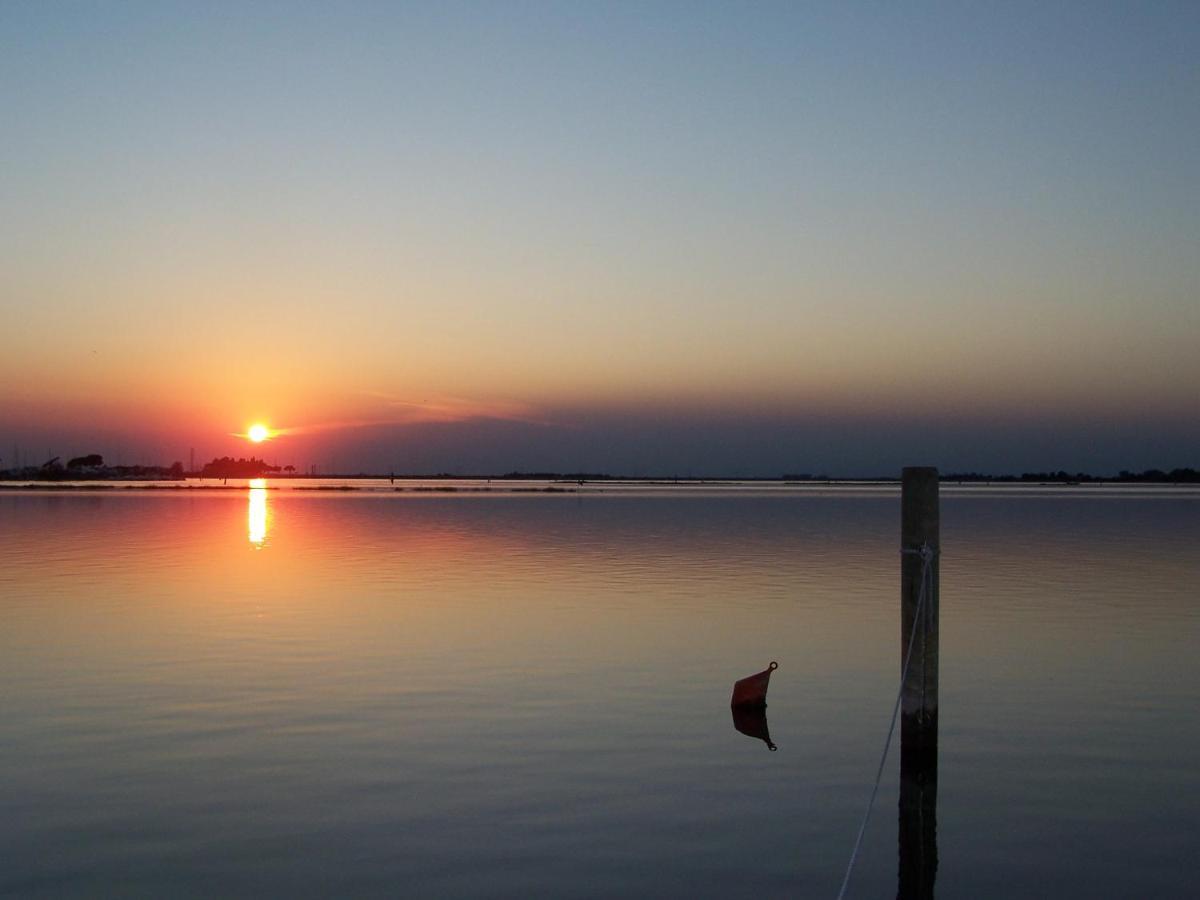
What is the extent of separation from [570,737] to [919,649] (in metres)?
5.07

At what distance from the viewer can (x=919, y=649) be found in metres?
13.5

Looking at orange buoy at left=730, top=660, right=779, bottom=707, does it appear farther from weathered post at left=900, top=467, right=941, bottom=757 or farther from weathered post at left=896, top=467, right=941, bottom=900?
weathered post at left=900, top=467, right=941, bottom=757

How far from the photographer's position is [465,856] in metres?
11.4

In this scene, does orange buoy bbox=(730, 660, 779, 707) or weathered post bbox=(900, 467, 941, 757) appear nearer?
weathered post bbox=(900, 467, 941, 757)

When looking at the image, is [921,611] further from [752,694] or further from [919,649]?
[752,694]

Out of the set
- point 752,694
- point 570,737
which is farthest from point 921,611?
point 570,737

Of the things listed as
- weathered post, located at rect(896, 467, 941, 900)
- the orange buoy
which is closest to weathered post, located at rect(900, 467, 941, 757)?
weathered post, located at rect(896, 467, 941, 900)

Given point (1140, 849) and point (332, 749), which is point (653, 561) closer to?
point (332, 749)

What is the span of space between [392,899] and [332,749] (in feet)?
17.5

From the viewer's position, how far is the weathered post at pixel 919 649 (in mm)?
13492

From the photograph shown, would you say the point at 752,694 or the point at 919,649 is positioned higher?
the point at 919,649

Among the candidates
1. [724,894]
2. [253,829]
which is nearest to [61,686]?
[253,829]

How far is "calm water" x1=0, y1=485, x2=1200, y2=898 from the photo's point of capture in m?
11.3

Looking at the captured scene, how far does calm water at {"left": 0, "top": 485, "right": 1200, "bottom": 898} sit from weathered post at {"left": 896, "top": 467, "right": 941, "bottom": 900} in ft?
1.04
